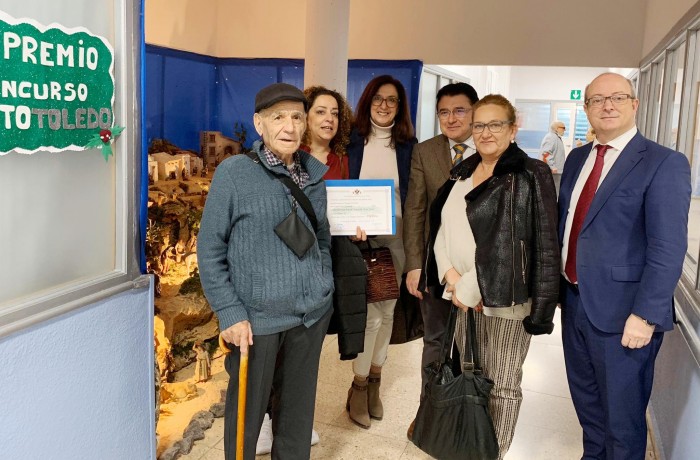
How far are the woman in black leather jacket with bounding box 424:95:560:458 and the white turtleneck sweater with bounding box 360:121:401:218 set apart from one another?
1.51ft

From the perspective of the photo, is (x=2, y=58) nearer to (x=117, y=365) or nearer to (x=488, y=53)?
(x=117, y=365)

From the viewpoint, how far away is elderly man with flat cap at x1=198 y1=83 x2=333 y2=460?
1.85m

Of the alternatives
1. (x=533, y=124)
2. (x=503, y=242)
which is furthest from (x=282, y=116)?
(x=533, y=124)

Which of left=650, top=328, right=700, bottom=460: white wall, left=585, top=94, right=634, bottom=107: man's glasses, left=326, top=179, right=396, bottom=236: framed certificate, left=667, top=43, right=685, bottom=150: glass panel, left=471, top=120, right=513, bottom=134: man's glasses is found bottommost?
left=650, top=328, right=700, bottom=460: white wall

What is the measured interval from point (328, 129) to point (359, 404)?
1.44 meters

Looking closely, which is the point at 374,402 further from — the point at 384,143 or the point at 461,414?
the point at 384,143

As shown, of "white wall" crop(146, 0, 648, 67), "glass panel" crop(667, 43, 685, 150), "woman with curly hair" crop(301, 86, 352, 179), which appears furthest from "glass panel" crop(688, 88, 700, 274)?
"white wall" crop(146, 0, 648, 67)

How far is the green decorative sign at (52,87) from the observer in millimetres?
1422

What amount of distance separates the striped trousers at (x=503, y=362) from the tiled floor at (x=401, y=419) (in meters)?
0.55

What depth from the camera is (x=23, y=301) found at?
153 centimetres

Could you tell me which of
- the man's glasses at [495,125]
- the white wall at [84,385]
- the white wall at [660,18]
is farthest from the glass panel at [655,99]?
the white wall at [84,385]

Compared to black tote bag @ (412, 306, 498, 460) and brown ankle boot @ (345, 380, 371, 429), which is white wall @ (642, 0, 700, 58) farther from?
brown ankle boot @ (345, 380, 371, 429)

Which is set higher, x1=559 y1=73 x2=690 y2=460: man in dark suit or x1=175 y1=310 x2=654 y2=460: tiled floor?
x1=559 y1=73 x2=690 y2=460: man in dark suit

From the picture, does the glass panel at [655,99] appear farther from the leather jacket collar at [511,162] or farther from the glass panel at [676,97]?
the leather jacket collar at [511,162]
